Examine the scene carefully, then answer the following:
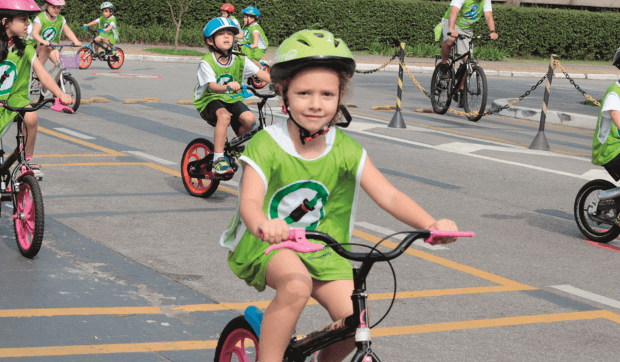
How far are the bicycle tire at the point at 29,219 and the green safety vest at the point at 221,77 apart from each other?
2.39m

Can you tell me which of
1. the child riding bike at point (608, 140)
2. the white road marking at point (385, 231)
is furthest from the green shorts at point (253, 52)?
the child riding bike at point (608, 140)

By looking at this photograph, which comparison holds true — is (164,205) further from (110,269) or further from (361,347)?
(361,347)

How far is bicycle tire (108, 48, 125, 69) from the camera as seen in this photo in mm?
23000

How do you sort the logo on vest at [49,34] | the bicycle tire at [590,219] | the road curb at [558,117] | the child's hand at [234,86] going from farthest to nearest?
the road curb at [558,117], the logo on vest at [49,34], the child's hand at [234,86], the bicycle tire at [590,219]

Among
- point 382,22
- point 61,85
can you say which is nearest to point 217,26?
point 61,85

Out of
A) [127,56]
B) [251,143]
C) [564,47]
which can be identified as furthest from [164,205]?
[564,47]

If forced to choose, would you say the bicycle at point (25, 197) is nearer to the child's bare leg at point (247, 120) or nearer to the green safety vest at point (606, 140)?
the child's bare leg at point (247, 120)

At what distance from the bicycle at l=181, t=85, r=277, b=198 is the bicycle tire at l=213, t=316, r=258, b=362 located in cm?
478

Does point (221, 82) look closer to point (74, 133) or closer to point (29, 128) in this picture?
point (29, 128)

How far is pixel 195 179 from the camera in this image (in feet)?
29.8

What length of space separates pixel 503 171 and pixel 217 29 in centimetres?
451

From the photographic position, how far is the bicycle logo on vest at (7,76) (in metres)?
6.68

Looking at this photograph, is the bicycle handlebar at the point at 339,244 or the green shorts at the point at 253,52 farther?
the green shorts at the point at 253,52

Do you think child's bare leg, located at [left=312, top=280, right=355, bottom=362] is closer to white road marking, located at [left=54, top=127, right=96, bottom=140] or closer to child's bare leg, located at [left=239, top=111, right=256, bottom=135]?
child's bare leg, located at [left=239, top=111, right=256, bottom=135]
